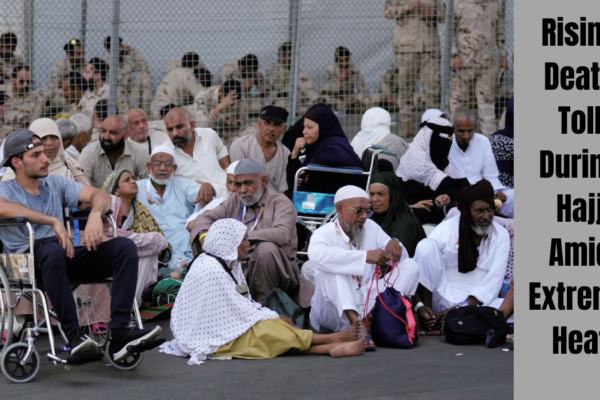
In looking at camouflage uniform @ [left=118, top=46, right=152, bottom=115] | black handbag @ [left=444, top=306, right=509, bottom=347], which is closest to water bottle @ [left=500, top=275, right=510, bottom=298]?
black handbag @ [left=444, top=306, right=509, bottom=347]

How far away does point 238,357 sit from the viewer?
6.84 metres

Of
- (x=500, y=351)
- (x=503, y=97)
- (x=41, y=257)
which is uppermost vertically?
(x=503, y=97)

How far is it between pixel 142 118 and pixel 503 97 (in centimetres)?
418

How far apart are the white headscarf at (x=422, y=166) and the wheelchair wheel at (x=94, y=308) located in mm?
3514

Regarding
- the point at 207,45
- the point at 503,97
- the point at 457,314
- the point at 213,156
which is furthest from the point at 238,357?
the point at 503,97

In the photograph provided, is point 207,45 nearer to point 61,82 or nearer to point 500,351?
point 61,82

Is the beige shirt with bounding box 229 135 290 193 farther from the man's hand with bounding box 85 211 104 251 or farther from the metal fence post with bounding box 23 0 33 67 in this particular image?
the man's hand with bounding box 85 211 104 251

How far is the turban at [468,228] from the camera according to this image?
26.9 ft

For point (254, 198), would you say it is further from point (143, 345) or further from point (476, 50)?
point (476, 50)

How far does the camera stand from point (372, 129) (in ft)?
35.5

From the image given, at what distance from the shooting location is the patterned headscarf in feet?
22.8

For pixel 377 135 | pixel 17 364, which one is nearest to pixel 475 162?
pixel 377 135

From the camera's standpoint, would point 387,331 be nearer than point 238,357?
No

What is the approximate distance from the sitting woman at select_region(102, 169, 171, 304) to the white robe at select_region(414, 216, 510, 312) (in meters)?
2.19
